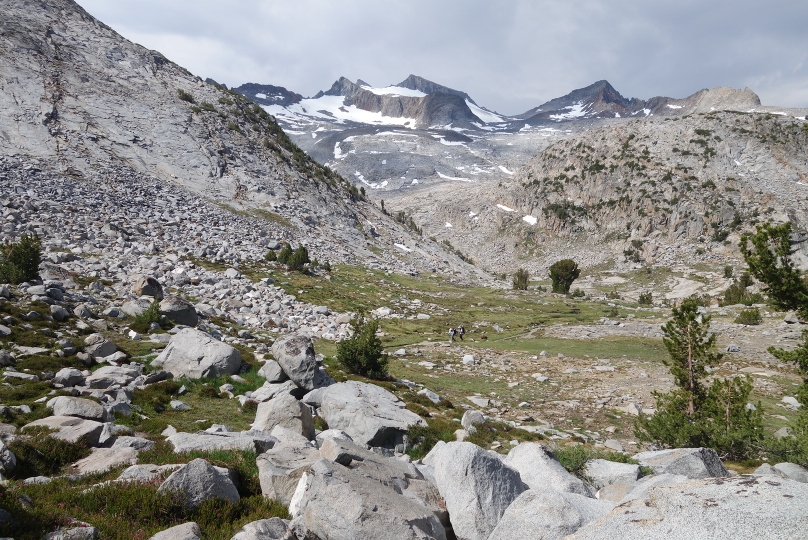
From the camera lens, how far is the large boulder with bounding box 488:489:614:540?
6.55m

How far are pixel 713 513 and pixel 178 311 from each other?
81.1ft

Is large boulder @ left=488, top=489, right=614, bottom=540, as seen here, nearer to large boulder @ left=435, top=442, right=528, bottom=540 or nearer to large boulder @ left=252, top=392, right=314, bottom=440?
large boulder @ left=435, top=442, right=528, bottom=540

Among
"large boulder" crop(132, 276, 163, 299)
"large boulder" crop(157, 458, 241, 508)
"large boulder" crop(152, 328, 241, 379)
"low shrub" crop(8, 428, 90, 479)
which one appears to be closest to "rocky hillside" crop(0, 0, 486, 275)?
Answer: "large boulder" crop(132, 276, 163, 299)

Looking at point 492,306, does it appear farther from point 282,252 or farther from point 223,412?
point 223,412

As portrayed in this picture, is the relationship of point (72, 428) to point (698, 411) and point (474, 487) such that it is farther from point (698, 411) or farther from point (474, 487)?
point (698, 411)

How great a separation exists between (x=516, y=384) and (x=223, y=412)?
54.2 ft

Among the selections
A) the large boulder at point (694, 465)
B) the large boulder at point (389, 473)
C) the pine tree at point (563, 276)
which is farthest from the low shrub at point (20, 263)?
the pine tree at point (563, 276)

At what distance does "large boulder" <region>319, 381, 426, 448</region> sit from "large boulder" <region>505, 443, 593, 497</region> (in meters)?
4.66

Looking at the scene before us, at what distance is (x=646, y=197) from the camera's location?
119438 millimetres

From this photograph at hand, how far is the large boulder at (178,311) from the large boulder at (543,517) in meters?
21.8

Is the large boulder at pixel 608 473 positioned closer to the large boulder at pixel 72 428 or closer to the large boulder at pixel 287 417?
the large boulder at pixel 287 417

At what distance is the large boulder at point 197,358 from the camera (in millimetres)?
17594

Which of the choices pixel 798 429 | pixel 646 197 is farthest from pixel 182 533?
pixel 646 197

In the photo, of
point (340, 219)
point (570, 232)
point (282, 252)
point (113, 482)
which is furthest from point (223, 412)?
point (570, 232)
